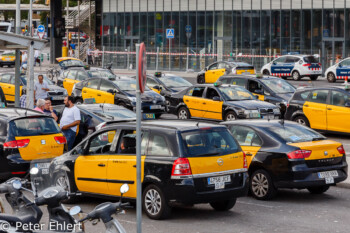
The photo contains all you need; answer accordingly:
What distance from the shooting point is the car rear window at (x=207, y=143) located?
1141 cm

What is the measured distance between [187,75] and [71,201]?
132 feet

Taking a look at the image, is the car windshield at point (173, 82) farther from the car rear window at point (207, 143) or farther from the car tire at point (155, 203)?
the car tire at point (155, 203)

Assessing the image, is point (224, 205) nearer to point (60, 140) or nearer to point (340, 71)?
point (60, 140)

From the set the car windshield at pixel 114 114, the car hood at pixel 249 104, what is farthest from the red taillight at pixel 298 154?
the car hood at pixel 249 104

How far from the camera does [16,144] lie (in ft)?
47.8

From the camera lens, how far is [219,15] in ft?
190

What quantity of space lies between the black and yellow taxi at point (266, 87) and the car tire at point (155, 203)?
15.0 m

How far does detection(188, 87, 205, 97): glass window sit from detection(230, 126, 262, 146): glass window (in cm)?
1160

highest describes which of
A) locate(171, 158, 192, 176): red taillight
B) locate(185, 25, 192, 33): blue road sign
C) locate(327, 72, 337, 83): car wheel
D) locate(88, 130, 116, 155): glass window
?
locate(185, 25, 192, 33): blue road sign

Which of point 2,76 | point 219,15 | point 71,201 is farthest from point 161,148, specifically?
point 219,15

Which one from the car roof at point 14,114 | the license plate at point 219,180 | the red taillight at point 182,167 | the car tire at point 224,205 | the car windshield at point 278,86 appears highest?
the car windshield at point 278,86

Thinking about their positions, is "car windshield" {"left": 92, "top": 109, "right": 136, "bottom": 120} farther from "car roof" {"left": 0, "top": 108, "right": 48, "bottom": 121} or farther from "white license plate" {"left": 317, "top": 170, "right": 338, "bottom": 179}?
"white license plate" {"left": 317, "top": 170, "right": 338, "bottom": 179}

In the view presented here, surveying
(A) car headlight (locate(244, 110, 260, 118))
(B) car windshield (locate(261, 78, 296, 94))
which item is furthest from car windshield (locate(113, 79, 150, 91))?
(A) car headlight (locate(244, 110, 260, 118))

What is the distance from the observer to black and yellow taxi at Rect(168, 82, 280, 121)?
23734mm
